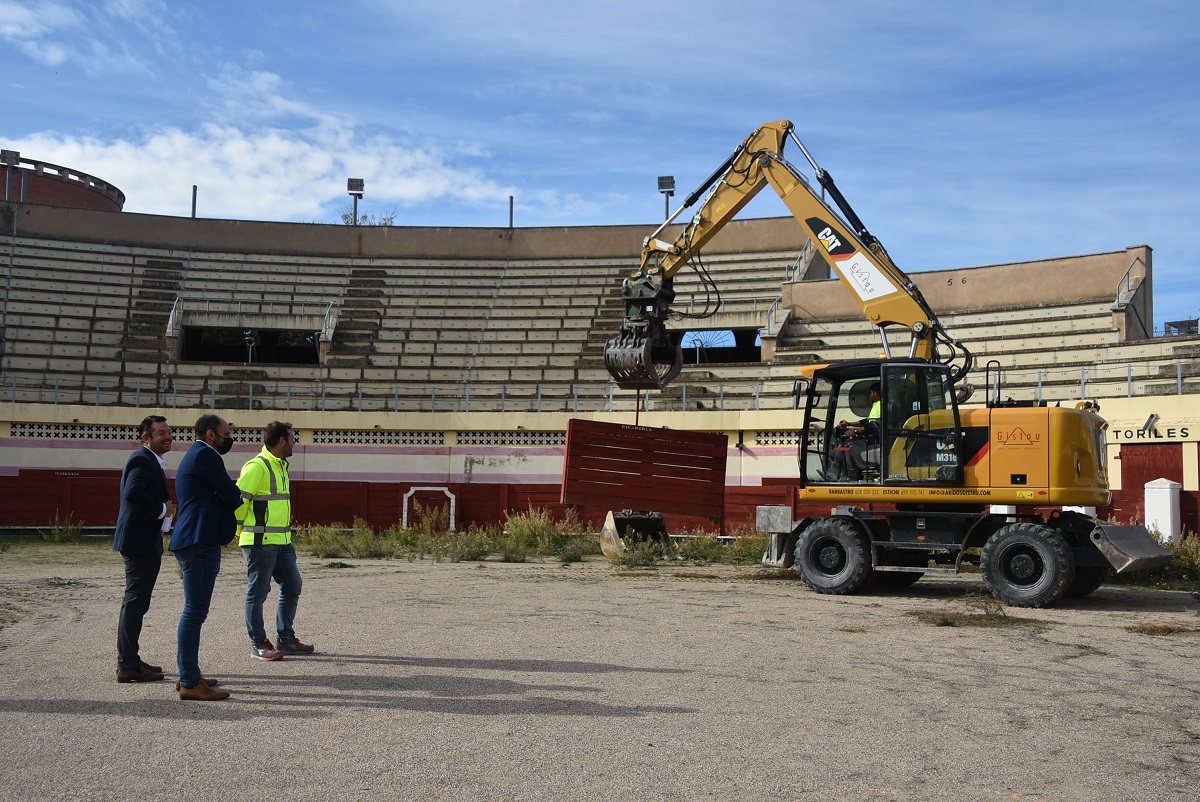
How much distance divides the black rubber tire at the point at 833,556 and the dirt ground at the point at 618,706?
5.24ft

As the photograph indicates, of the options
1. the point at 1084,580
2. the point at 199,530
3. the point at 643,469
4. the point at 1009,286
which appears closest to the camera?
the point at 199,530

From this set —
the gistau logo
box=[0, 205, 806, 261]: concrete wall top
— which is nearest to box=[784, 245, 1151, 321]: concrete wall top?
box=[0, 205, 806, 261]: concrete wall top

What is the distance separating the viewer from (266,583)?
27.3 ft

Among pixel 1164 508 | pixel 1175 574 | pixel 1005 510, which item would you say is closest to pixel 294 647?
pixel 1005 510

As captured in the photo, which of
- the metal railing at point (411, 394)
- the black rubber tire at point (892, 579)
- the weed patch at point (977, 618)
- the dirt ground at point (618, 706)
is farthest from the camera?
the metal railing at point (411, 394)

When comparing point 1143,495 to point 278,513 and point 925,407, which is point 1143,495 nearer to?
point 925,407

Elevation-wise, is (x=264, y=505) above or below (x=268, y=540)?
above

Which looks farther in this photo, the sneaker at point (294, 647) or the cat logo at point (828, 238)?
the cat logo at point (828, 238)

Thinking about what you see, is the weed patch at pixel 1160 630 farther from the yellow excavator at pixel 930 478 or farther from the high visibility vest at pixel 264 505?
the high visibility vest at pixel 264 505

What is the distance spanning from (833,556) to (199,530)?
8.95 m

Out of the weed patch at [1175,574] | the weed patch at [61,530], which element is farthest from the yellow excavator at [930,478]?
the weed patch at [61,530]

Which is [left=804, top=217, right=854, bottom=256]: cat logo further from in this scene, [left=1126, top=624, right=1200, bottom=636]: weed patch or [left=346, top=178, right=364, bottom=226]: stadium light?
[left=346, top=178, right=364, bottom=226]: stadium light

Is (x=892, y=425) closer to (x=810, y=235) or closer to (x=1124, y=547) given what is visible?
(x=1124, y=547)

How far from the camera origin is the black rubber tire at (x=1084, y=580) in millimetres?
13531
